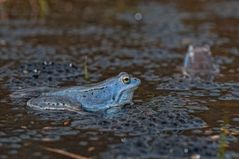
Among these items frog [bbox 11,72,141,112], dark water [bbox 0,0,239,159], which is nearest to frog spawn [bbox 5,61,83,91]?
dark water [bbox 0,0,239,159]

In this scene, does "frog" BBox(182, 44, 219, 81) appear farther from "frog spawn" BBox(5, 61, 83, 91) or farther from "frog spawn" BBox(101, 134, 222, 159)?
"frog spawn" BBox(101, 134, 222, 159)

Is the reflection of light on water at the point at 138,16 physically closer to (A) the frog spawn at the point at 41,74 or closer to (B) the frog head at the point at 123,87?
(A) the frog spawn at the point at 41,74

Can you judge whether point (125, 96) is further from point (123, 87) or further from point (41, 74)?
point (41, 74)

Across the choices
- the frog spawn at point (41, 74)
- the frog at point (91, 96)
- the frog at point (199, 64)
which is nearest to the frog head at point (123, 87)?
the frog at point (91, 96)

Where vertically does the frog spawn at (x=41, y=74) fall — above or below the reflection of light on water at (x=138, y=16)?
below

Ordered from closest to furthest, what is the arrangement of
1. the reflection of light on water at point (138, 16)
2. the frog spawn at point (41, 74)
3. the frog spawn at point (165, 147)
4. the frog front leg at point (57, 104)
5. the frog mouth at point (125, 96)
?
the frog spawn at point (165, 147) → the frog front leg at point (57, 104) → the frog mouth at point (125, 96) → the frog spawn at point (41, 74) → the reflection of light on water at point (138, 16)

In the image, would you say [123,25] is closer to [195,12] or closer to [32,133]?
[195,12]

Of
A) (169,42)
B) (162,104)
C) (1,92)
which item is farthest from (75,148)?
(169,42)

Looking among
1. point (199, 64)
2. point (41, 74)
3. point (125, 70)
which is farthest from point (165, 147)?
point (199, 64)
